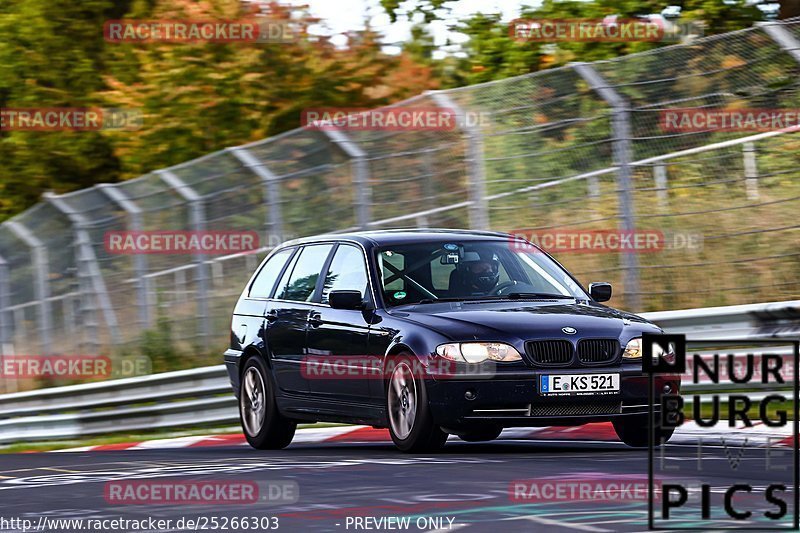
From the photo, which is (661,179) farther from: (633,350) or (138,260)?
(138,260)

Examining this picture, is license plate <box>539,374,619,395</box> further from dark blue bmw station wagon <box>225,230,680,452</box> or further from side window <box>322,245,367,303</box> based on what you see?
side window <box>322,245,367,303</box>

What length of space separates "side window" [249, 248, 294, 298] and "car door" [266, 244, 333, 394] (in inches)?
7.3

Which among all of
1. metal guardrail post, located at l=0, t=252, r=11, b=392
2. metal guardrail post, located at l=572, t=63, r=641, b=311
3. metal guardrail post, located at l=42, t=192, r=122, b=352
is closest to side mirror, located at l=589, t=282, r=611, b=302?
metal guardrail post, located at l=572, t=63, r=641, b=311

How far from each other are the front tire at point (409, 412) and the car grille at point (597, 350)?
3.35 ft

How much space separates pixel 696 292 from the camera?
45.1ft

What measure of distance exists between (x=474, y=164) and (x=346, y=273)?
4006 mm

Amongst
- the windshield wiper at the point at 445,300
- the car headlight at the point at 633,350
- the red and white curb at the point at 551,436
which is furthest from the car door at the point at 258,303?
the car headlight at the point at 633,350

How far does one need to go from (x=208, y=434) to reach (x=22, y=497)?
7.06 metres

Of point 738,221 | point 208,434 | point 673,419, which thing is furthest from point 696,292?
point 673,419

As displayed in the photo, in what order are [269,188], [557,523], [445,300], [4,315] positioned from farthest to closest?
[4,315]
[269,188]
[445,300]
[557,523]

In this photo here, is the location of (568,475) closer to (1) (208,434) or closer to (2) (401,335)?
(2) (401,335)

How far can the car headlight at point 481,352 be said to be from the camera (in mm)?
10287

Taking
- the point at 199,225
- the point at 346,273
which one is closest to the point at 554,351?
the point at 346,273

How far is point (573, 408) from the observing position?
10320mm
